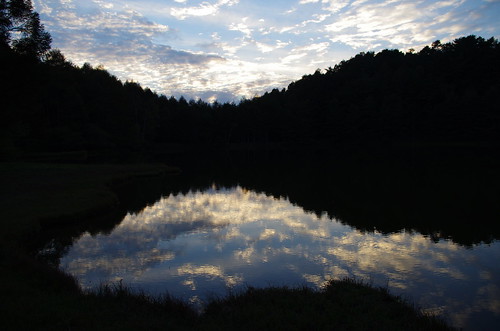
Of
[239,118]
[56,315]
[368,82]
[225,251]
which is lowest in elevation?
[225,251]

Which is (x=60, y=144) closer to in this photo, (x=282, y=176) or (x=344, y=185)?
(x=282, y=176)

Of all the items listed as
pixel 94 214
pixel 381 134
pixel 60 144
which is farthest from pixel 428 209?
pixel 381 134

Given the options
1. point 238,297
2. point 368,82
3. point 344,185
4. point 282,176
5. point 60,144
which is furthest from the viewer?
point 368,82

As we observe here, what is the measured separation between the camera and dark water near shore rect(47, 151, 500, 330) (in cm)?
1312

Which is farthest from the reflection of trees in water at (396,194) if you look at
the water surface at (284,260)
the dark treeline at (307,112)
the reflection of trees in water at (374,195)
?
the dark treeline at (307,112)

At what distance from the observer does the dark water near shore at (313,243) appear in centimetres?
1312

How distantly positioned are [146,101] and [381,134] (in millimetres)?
72285

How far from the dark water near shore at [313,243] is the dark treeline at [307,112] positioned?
192 ft

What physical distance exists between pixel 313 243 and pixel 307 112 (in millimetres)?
109802

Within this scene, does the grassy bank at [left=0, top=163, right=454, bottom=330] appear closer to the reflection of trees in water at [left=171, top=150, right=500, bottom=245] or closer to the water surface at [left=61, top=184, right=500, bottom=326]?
the water surface at [left=61, top=184, right=500, bottom=326]

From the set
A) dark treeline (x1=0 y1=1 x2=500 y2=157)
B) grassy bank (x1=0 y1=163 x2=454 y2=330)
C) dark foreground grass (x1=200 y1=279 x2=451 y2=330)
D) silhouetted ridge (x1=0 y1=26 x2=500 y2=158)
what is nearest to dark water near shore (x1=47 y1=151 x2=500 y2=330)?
dark foreground grass (x1=200 y1=279 x2=451 y2=330)

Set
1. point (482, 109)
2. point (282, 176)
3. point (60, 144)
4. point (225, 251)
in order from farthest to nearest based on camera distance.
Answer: point (482, 109) → point (60, 144) → point (282, 176) → point (225, 251)

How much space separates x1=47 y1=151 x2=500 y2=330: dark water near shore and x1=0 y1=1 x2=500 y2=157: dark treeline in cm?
5848

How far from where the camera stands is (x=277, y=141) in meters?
132
